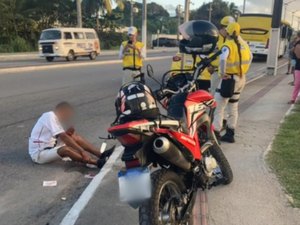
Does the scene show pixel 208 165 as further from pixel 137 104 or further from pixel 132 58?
pixel 132 58

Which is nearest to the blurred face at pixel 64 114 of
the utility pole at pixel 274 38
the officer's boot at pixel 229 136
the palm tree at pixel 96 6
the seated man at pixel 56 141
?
the seated man at pixel 56 141

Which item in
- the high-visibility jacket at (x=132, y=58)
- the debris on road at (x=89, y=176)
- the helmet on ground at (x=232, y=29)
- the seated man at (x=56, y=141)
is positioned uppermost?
the helmet on ground at (x=232, y=29)

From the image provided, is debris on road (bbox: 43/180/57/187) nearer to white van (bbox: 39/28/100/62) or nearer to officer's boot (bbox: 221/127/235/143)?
officer's boot (bbox: 221/127/235/143)

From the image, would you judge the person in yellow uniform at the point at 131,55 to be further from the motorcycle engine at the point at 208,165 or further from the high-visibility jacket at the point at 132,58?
the motorcycle engine at the point at 208,165

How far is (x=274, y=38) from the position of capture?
19.9 meters

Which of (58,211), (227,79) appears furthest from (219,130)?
(58,211)

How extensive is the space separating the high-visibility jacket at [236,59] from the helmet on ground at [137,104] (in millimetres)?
3597

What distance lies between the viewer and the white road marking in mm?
4477

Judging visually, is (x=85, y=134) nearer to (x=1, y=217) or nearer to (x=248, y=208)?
(x=1, y=217)

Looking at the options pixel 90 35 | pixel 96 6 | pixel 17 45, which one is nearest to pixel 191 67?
pixel 90 35

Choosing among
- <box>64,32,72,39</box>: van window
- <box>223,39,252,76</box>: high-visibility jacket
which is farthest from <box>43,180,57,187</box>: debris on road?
<box>64,32,72,39</box>: van window

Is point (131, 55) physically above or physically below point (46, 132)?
above

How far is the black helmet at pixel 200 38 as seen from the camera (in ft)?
16.1

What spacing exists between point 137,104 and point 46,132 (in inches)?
125
